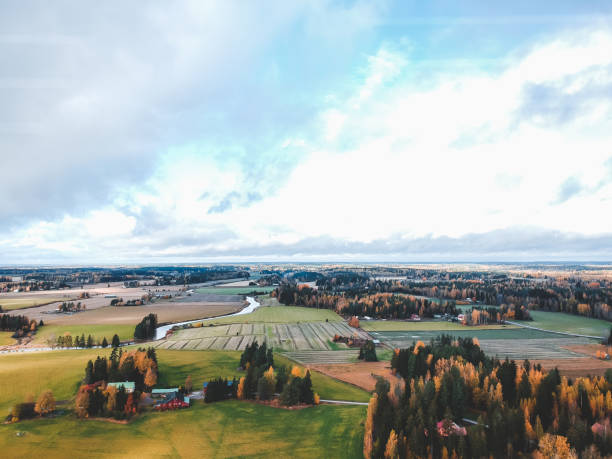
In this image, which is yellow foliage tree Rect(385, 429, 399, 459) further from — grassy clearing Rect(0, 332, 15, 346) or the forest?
grassy clearing Rect(0, 332, 15, 346)

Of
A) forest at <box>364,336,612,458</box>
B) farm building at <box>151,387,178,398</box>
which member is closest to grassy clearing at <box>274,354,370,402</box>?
forest at <box>364,336,612,458</box>

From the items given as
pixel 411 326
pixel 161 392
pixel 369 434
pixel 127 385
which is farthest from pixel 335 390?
pixel 411 326

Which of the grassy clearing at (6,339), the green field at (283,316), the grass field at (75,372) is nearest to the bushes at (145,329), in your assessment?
the green field at (283,316)

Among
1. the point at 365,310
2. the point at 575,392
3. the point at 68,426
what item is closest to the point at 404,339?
the point at 365,310

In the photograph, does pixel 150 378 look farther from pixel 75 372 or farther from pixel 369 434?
pixel 369 434

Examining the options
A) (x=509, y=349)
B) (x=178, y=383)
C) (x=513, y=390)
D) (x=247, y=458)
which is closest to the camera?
(x=247, y=458)

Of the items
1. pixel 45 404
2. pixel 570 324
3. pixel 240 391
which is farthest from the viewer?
pixel 570 324

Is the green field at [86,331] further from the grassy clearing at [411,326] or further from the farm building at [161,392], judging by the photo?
the grassy clearing at [411,326]

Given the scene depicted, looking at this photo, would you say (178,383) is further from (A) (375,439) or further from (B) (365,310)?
(B) (365,310)
